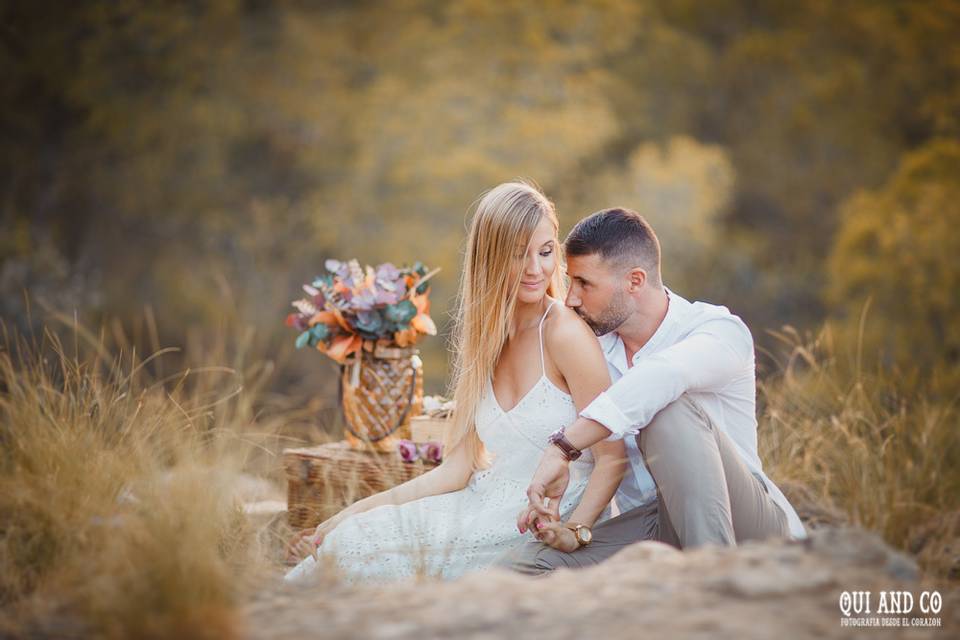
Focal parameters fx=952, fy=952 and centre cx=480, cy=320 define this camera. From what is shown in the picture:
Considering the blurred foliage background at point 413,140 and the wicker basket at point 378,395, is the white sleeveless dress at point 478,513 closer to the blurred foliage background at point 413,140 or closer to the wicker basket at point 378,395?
the wicker basket at point 378,395

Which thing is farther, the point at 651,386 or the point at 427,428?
the point at 427,428

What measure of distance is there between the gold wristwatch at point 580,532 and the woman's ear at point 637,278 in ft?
2.61

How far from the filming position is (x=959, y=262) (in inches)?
394

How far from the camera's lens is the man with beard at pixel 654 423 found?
257 centimetres

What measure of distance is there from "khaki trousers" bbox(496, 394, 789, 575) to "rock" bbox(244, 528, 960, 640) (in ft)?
1.36

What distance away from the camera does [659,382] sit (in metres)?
2.58

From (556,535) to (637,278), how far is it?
0.89 metres

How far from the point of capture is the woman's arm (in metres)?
2.77

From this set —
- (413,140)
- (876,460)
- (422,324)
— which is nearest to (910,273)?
(876,460)

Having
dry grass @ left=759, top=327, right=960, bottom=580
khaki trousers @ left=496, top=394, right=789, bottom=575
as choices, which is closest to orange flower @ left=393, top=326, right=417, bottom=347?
khaki trousers @ left=496, top=394, right=789, bottom=575

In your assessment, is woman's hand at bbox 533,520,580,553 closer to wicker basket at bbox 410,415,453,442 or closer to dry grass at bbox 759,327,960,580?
wicker basket at bbox 410,415,453,442

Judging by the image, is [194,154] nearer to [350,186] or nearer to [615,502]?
[350,186]

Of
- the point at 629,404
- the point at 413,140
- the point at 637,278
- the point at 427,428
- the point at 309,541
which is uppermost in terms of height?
the point at 413,140

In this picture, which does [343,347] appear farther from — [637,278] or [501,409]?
[637,278]
